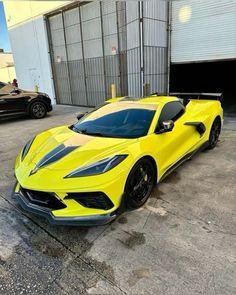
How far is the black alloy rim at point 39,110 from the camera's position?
9.17 meters

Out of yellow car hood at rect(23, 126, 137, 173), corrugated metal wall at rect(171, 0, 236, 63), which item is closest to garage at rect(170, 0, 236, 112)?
corrugated metal wall at rect(171, 0, 236, 63)

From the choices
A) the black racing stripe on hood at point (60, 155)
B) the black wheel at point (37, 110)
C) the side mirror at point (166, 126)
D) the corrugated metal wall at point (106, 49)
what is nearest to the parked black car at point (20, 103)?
the black wheel at point (37, 110)

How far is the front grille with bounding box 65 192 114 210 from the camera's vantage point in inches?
90.4

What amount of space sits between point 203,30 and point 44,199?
8.01m

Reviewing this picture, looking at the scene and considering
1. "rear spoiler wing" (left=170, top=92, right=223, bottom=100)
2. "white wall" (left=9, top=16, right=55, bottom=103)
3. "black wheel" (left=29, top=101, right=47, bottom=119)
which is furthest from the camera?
"white wall" (left=9, top=16, right=55, bottom=103)

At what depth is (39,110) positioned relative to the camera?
9312 millimetres

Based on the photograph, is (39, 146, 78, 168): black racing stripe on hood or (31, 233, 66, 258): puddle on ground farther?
(39, 146, 78, 168): black racing stripe on hood

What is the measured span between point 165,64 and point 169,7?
1.93m

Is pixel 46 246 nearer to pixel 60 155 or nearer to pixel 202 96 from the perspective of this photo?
pixel 60 155

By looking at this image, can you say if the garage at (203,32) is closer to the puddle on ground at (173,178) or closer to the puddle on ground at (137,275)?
the puddle on ground at (173,178)

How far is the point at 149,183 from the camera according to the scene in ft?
9.82

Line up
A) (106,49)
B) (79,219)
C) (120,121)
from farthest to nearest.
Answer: (106,49)
(120,121)
(79,219)

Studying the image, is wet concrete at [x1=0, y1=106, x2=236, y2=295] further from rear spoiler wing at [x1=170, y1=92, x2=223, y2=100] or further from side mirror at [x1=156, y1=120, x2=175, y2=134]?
rear spoiler wing at [x1=170, y1=92, x2=223, y2=100]

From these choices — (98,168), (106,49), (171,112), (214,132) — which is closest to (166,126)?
(171,112)
